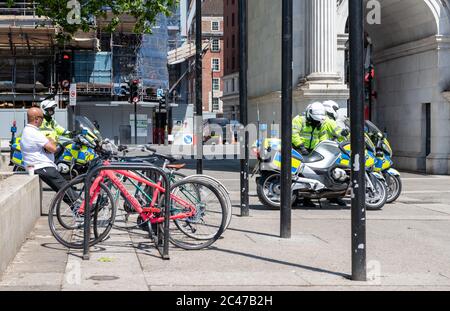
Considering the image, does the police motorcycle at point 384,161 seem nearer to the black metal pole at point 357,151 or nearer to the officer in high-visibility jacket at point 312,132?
the officer in high-visibility jacket at point 312,132

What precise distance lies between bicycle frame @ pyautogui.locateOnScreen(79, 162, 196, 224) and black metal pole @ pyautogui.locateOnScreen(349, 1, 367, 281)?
2291 mm

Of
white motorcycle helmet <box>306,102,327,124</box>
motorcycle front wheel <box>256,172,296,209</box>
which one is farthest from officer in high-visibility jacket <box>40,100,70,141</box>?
white motorcycle helmet <box>306,102,327,124</box>

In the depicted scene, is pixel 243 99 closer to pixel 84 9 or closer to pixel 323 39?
pixel 84 9

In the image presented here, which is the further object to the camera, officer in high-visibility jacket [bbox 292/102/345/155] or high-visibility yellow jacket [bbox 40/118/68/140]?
high-visibility yellow jacket [bbox 40/118/68/140]

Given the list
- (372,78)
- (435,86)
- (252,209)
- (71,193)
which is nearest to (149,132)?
(372,78)

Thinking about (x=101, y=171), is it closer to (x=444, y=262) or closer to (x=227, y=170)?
(x=444, y=262)

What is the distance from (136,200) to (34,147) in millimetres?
2759

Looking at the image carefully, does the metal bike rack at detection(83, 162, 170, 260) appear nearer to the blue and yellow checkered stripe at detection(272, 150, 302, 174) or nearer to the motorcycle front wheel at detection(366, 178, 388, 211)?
the blue and yellow checkered stripe at detection(272, 150, 302, 174)

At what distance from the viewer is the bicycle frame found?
28.3 ft

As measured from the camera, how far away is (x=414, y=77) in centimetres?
2556

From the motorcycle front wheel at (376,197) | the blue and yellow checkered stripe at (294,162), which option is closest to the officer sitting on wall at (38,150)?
the blue and yellow checkered stripe at (294,162)

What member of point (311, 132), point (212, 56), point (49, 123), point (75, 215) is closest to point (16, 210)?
point (75, 215)

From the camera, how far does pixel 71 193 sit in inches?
347

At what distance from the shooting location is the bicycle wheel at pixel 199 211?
8.75 meters
